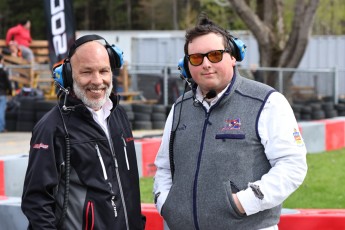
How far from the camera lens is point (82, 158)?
393cm

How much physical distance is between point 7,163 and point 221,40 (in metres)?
5.13

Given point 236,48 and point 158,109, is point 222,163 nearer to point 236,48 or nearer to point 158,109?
point 236,48

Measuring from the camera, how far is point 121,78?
2150 centimetres

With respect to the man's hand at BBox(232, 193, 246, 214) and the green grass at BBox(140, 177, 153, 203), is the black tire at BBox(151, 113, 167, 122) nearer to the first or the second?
the green grass at BBox(140, 177, 153, 203)

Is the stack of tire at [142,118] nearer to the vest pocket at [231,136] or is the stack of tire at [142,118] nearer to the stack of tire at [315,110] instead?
the stack of tire at [315,110]

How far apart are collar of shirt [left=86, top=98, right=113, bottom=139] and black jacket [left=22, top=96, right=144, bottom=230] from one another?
0.06m

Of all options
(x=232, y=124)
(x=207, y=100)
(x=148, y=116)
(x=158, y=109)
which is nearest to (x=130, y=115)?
(x=148, y=116)

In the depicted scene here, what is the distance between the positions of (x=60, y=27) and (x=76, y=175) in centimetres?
1033

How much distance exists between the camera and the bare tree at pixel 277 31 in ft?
62.8

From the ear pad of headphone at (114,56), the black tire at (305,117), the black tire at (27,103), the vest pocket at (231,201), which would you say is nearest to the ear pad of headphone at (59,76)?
the ear pad of headphone at (114,56)

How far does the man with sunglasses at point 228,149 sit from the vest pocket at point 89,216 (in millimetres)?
374

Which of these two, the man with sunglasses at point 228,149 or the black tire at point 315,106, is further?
the black tire at point 315,106

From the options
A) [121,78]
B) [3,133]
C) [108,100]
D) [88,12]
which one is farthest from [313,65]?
[88,12]

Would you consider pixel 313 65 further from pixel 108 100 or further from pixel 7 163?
pixel 108 100
